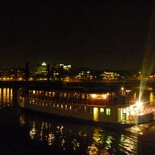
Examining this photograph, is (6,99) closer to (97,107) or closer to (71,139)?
(97,107)

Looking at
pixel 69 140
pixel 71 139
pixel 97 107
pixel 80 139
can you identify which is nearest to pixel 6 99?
pixel 97 107

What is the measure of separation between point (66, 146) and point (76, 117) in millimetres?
12394

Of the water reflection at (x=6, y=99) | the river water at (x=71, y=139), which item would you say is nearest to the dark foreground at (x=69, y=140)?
the river water at (x=71, y=139)

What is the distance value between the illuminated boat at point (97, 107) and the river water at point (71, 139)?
1337 millimetres

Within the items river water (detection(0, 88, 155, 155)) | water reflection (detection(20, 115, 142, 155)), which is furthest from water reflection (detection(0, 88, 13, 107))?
water reflection (detection(20, 115, 142, 155))

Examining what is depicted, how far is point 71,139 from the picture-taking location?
40.4m

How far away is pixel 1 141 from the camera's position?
1575 inches

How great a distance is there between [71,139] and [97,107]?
771cm

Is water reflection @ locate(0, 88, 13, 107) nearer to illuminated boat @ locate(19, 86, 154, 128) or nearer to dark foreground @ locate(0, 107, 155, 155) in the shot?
illuminated boat @ locate(19, 86, 154, 128)

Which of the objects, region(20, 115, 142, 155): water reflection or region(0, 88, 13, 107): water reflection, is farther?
region(0, 88, 13, 107): water reflection

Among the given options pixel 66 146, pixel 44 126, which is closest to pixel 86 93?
pixel 44 126

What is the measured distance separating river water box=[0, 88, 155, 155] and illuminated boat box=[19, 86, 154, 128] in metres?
1.34

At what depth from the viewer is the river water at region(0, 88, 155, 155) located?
35125mm

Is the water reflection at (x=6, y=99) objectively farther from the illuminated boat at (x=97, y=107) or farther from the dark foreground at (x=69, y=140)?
the dark foreground at (x=69, y=140)
